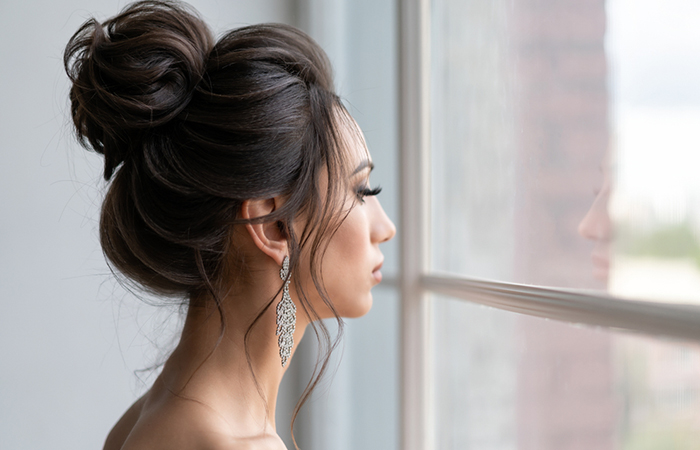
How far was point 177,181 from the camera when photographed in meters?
0.76

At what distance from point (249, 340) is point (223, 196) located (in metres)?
0.26

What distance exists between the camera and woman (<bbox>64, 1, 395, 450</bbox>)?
2.50ft

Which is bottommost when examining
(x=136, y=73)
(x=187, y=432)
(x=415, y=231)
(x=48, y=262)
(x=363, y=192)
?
(x=187, y=432)

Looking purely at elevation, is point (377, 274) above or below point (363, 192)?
below

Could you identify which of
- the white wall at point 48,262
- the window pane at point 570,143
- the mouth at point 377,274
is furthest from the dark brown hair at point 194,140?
the white wall at point 48,262

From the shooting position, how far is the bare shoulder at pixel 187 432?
0.73 metres

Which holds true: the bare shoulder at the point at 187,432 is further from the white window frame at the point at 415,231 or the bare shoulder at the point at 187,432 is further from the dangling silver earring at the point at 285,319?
the white window frame at the point at 415,231

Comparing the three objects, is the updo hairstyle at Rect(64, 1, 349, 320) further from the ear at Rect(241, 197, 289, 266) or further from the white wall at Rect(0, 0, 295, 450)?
the white wall at Rect(0, 0, 295, 450)

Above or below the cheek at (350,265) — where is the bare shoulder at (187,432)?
below

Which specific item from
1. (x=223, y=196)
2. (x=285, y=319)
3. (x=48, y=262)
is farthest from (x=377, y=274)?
(x=48, y=262)

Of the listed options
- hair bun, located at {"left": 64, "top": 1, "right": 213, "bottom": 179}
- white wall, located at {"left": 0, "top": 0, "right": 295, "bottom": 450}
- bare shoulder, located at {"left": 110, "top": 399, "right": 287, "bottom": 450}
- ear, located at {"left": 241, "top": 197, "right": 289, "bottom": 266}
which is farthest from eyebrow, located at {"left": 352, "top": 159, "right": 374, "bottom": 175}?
→ white wall, located at {"left": 0, "top": 0, "right": 295, "bottom": 450}

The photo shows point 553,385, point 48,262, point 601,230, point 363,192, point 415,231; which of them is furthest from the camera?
point 48,262

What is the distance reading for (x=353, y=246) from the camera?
889mm

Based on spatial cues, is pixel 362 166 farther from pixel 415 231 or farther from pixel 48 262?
pixel 48 262
